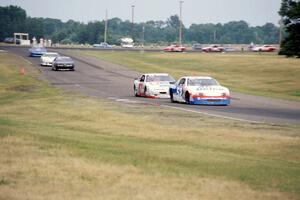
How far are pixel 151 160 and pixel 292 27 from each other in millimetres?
29184

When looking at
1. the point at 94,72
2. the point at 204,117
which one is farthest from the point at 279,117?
the point at 94,72

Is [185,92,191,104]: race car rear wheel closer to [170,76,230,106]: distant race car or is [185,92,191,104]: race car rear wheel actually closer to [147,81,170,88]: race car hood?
[170,76,230,106]: distant race car

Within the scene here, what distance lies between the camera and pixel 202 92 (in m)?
29.4

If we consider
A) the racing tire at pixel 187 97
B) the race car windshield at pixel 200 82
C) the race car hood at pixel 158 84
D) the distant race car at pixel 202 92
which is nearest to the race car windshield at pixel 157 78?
the race car hood at pixel 158 84

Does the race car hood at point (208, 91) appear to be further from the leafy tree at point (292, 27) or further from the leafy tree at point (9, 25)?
the leafy tree at point (9, 25)

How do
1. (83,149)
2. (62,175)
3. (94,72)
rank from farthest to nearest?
(94,72), (83,149), (62,175)

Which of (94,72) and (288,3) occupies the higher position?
(288,3)

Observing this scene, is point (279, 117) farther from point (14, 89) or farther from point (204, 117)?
point (14, 89)

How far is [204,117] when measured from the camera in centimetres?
2222

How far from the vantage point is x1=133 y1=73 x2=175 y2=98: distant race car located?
115ft

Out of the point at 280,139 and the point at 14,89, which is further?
the point at 14,89

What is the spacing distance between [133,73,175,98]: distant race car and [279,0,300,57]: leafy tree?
7.76m

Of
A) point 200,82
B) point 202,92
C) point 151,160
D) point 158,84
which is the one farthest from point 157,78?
point 151,160

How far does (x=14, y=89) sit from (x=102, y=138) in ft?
85.4
